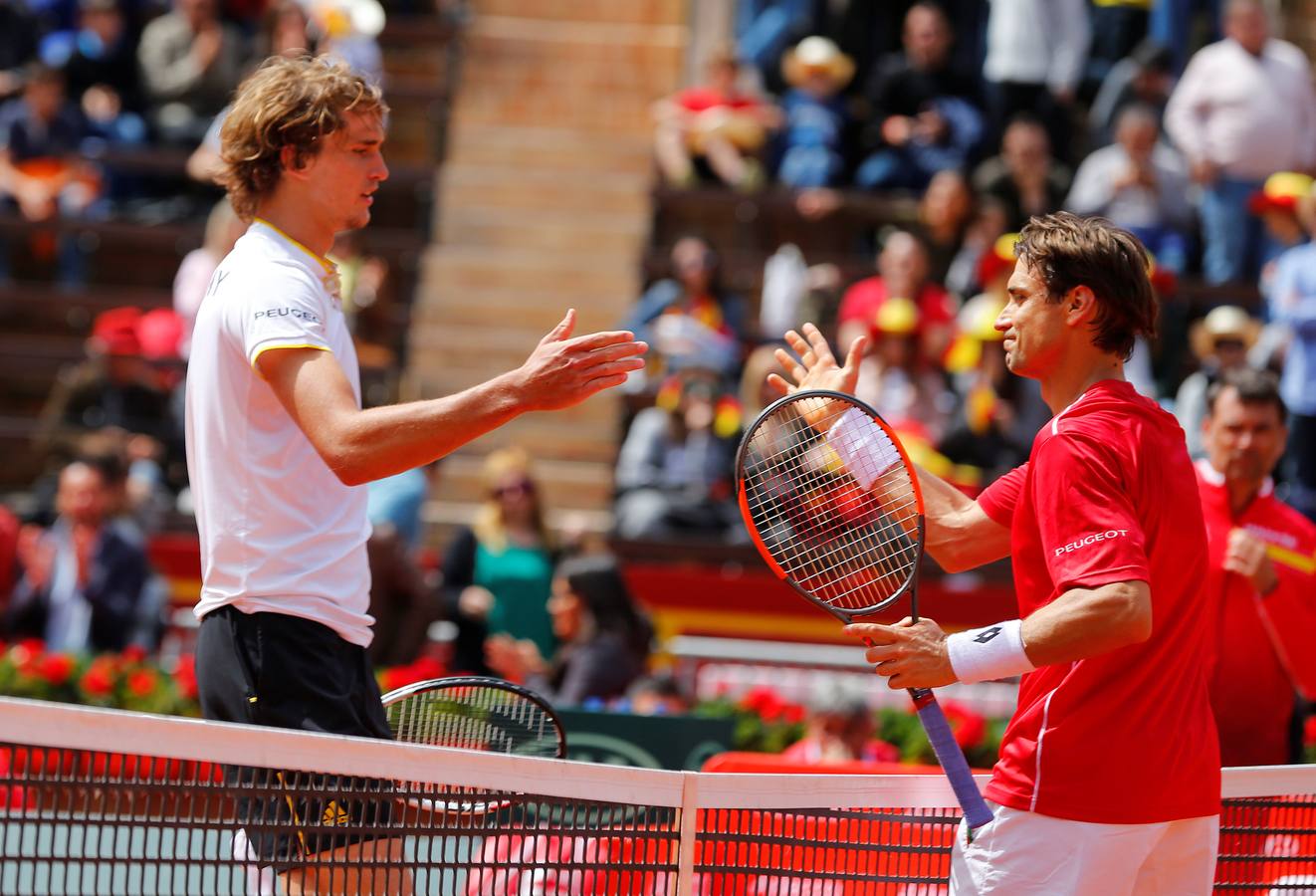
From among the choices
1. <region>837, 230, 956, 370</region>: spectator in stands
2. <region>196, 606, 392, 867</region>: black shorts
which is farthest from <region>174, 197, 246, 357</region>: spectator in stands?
<region>196, 606, 392, 867</region>: black shorts

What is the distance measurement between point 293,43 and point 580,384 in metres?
10.8

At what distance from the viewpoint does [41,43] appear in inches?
584

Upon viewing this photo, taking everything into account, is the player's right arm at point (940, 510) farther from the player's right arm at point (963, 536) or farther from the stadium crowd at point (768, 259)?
the stadium crowd at point (768, 259)

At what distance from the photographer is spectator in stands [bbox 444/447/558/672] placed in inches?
356

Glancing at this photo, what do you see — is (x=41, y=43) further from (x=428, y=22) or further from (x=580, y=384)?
(x=580, y=384)

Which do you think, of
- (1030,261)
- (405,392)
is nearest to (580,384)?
(1030,261)

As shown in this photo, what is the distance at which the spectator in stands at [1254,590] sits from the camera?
491cm

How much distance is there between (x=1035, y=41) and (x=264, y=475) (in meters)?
11.0

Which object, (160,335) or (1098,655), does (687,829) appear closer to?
(1098,655)

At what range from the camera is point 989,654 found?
10.4 ft

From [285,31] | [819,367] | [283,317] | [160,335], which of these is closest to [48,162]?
[285,31]

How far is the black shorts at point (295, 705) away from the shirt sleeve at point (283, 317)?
1.72ft

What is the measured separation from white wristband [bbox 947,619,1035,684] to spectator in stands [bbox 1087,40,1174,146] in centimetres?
1079

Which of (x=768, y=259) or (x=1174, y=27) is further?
(x=1174, y=27)
